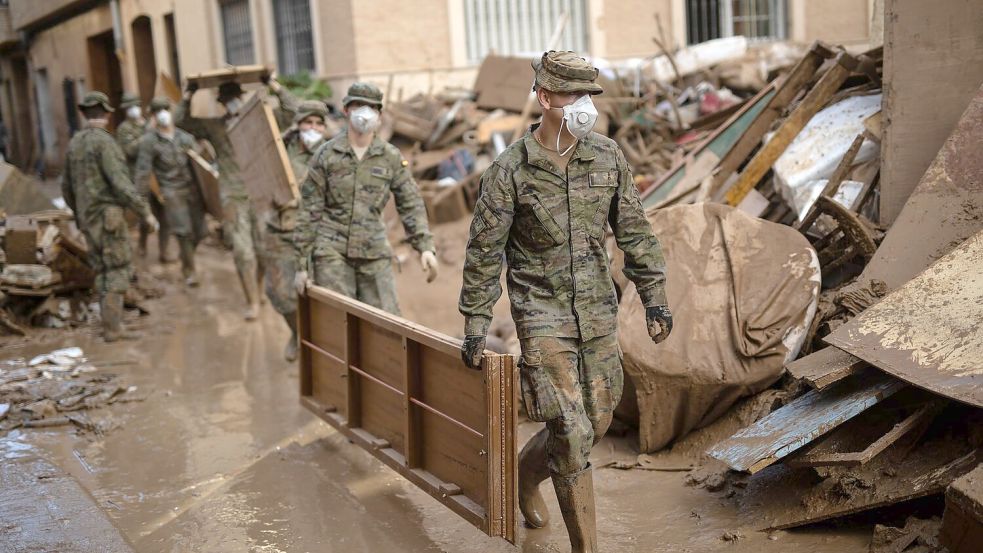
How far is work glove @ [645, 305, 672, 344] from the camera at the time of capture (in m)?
4.21

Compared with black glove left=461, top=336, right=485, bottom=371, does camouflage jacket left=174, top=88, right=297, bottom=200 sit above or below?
above

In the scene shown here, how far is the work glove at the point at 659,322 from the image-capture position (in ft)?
13.8

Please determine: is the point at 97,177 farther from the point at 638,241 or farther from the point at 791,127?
the point at 638,241

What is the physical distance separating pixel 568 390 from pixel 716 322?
1.56 m

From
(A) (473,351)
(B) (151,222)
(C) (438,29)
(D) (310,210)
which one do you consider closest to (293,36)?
(C) (438,29)

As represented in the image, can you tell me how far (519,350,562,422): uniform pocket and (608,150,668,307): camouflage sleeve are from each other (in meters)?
0.54

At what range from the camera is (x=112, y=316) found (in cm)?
938

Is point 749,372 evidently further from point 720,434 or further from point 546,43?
point 546,43

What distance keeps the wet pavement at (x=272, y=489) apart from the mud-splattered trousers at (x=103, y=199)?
1.30m

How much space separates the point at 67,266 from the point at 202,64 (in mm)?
9819

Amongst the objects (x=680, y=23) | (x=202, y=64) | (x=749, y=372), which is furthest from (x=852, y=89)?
(x=202, y=64)

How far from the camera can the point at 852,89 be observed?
7191mm

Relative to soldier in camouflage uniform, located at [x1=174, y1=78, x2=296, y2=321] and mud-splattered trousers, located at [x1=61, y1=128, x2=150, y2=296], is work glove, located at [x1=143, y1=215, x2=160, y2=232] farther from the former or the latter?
soldier in camouflage uniform, located at [x1=174, y1=78, x2=296, y2=321]

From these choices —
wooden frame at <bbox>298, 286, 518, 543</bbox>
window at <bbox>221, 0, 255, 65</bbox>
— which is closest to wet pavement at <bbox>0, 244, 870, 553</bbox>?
wooden frame at <bbox>298, 286, 518, 543</bbox>
